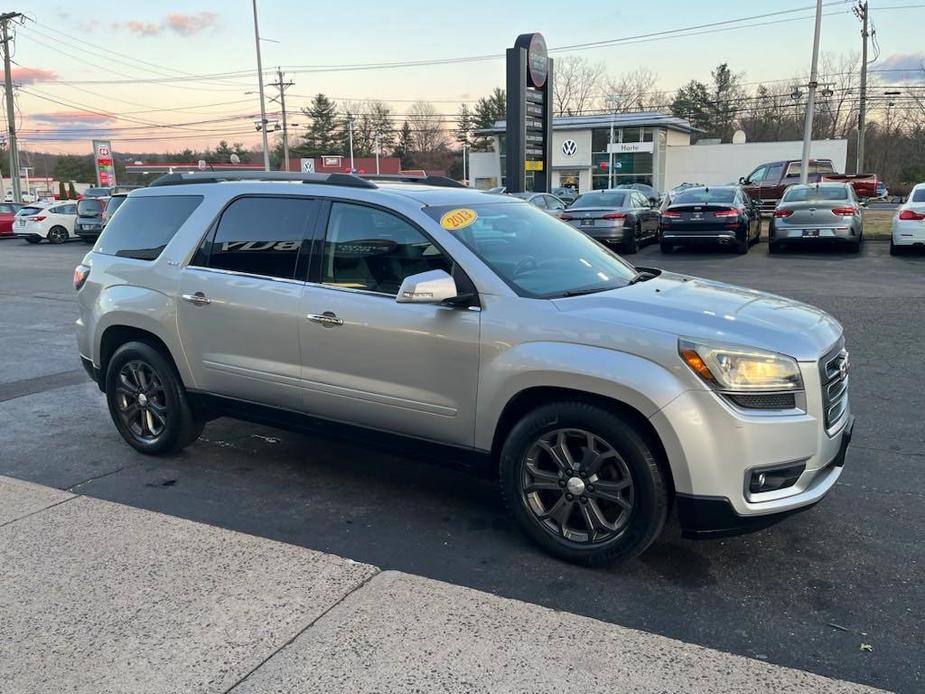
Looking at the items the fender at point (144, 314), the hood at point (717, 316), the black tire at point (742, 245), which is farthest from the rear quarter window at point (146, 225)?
the black tire at point (742, 245)

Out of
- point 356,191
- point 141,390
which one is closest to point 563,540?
point 356,191

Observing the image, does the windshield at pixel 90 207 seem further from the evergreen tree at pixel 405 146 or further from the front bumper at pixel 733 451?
the evergreen tree at pixel 405 146

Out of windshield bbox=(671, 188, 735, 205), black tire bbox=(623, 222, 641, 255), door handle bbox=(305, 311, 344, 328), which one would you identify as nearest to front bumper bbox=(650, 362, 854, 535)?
door handle bbox=(305, 311, 344, 328)

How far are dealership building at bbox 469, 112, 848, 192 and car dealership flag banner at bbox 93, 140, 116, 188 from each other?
80.2 feet

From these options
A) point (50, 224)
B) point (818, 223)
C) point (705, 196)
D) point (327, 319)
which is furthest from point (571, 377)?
point (50, 224)

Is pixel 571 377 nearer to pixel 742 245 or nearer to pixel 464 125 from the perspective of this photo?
pixel 742 245

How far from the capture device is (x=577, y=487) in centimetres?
355

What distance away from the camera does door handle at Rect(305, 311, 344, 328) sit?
415cm

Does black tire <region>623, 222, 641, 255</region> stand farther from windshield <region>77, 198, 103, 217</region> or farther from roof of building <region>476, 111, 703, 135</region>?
roof of building <region>476, 111, 703, 135</region>

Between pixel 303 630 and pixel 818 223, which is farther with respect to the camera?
pixel 818 223

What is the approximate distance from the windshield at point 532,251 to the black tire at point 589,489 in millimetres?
659

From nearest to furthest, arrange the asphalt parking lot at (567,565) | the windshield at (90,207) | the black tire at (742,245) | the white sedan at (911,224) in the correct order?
1. the asphalt parking lot at (567,565)
2. the white sedan at (911,224)
3. the black tire at (742,245)
4. the windshield at (90,207)

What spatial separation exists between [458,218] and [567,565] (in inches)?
74.2

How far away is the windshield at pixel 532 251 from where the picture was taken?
3.95m
